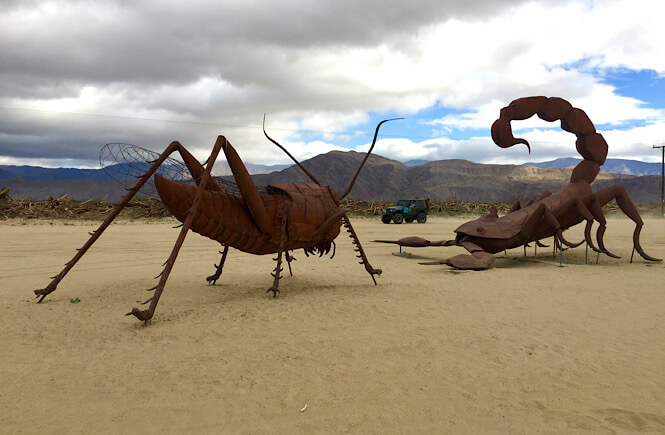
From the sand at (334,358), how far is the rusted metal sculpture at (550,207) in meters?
2.10

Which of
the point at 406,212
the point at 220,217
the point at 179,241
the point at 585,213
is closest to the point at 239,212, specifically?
the point at 220,217

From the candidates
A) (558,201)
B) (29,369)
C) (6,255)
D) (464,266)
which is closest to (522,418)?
(29,369)

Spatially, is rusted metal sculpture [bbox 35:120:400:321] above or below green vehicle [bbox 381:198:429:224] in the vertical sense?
above

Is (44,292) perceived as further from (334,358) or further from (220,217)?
(334,358)

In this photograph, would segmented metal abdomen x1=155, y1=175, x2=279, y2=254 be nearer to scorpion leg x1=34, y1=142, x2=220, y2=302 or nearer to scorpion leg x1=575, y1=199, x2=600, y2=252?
scorpion leg x1=34, y1=142, x2=220, y2=302

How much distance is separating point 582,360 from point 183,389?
3337 mm

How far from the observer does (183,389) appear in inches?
119

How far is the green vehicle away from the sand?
62.9 feet

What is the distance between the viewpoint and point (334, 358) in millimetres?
3680

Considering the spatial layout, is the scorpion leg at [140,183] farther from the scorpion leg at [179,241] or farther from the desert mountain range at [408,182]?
the desert mountain range at [408,182]

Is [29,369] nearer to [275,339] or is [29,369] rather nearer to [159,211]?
[275,339]

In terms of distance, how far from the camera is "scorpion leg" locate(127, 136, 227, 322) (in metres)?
4.18

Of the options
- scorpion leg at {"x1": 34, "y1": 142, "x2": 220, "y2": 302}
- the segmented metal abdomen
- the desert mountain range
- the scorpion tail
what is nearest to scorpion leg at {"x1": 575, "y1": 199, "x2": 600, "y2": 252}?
the scorpion tail

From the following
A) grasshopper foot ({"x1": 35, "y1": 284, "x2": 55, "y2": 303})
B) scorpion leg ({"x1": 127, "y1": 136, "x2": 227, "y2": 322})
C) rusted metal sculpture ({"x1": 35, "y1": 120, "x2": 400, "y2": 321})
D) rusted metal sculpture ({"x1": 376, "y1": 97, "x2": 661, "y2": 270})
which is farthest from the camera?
Result: rusted metal sculpture ({"x1": 376, "y1": 97, "x2": 661, "y2": 270})
